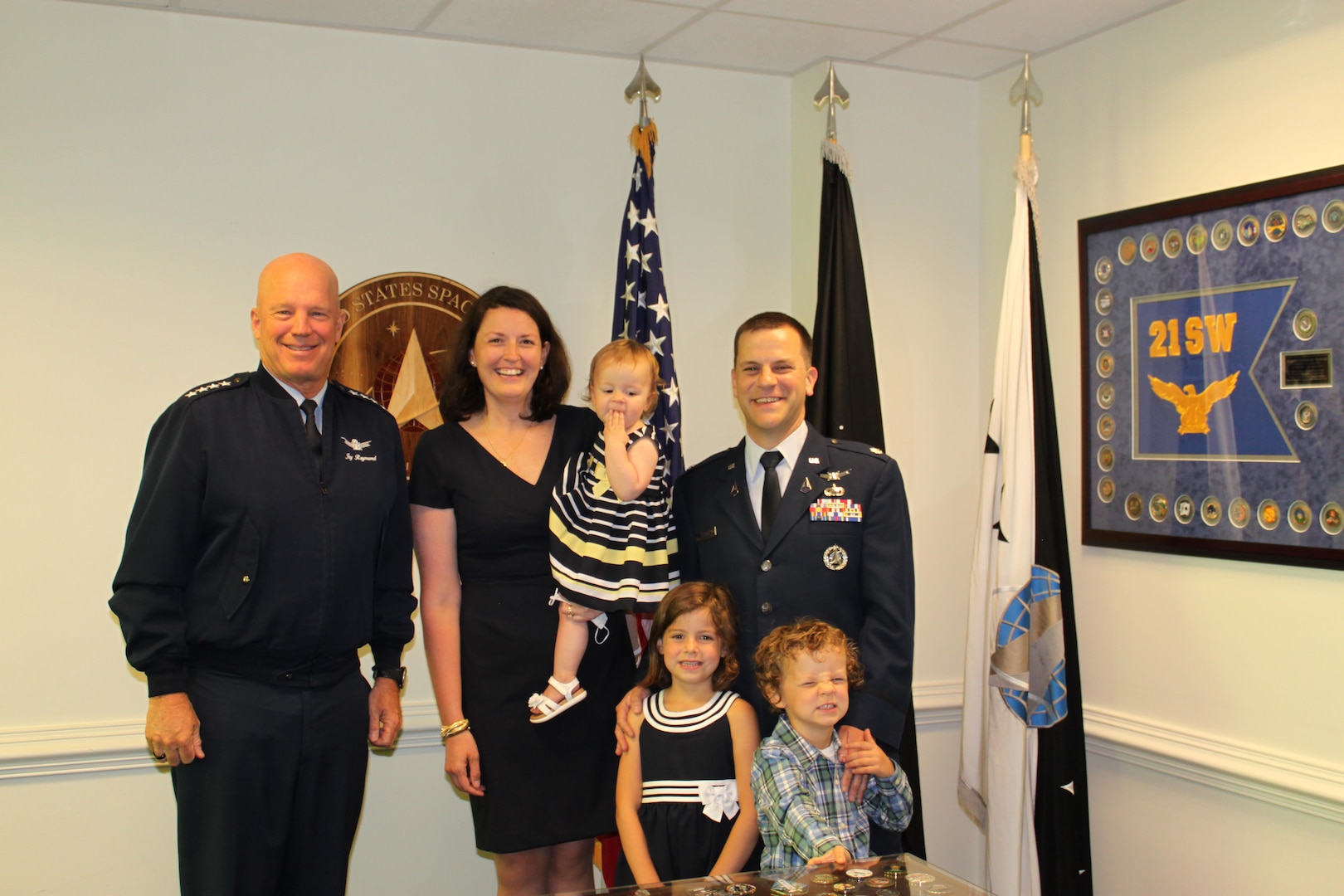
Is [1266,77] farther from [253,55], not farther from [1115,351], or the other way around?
[253,55]

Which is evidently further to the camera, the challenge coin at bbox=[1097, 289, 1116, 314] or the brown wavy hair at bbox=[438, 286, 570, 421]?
the challenge coin at bbox=[1097, 289, 1116, 314]

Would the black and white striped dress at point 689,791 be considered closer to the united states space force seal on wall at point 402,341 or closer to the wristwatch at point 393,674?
the wristwatch at point 393,674

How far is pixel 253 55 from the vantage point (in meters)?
3.40

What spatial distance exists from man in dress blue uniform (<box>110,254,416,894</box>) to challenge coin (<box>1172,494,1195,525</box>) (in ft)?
7.36

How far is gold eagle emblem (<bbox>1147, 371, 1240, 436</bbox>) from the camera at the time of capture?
122 inches

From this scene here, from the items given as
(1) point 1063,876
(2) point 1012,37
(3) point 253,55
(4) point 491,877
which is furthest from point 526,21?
(1) point 1063,876

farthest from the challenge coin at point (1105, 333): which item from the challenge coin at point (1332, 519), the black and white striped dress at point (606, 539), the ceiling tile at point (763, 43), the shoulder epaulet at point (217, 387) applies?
the shoulder epaulet at point (217, 387)

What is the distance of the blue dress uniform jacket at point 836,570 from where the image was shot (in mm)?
2484

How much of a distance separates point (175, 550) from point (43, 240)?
1.45m

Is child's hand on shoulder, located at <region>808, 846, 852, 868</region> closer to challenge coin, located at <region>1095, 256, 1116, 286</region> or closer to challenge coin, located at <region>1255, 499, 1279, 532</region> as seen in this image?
challenge coin, located at <region>1255, 499, 1279, 532</region>

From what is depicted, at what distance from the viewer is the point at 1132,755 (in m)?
3.41

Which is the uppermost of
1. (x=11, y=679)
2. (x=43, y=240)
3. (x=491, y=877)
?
(x=43, y=240)

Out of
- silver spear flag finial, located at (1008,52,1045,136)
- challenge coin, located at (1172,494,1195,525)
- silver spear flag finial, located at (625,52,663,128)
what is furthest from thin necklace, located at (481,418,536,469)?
challenge coin, located at (1172,494,1195,525)

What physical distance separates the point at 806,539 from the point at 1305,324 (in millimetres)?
1472
